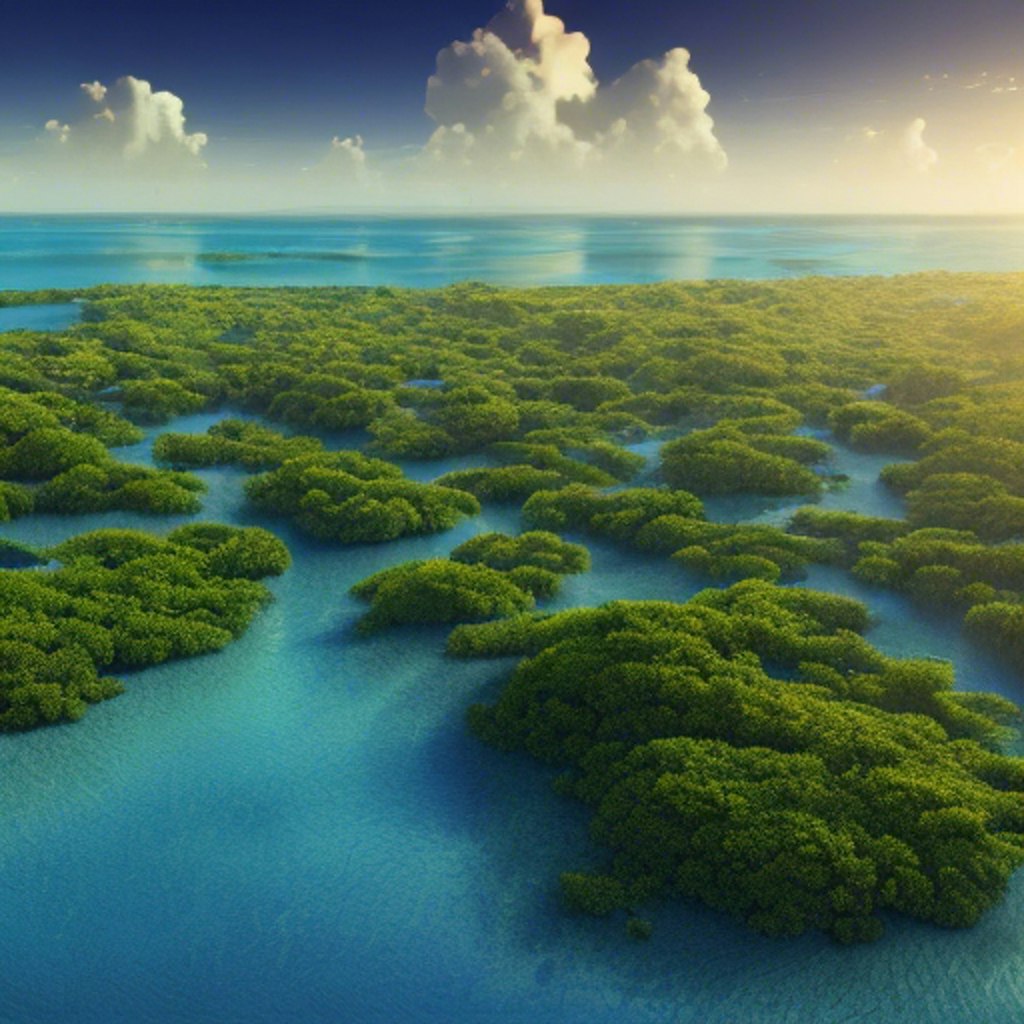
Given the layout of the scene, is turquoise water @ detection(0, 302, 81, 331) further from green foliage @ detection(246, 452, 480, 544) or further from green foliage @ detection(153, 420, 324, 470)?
green foliage @ detection(246, 452, 480, 544)

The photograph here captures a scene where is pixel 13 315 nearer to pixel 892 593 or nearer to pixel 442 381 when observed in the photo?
pixel 442 381

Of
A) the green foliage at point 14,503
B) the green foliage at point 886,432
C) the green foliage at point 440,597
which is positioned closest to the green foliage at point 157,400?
the green foliage at point 14,503

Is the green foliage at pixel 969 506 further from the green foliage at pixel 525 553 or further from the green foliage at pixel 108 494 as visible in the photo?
the green foliage at pixel 108 494

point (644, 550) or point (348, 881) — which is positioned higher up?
point (644, 550)

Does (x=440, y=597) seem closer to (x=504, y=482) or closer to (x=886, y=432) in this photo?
(x=504, y=482)

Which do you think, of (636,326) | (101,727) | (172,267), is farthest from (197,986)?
(172,267)

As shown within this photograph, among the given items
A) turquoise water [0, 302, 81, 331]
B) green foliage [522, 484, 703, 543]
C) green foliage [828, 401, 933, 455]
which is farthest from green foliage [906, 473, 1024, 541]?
turquoise water [0, 302, 81, 331]

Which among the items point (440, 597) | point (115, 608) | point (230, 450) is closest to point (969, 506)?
point (440, 597)
